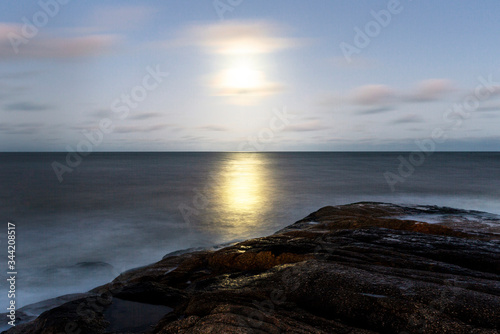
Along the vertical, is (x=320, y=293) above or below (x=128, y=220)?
above

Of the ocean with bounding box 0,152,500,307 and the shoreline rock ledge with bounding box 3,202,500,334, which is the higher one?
the shoreline rock ledge with bounding box 3,202,500,334

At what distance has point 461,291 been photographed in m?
5.35

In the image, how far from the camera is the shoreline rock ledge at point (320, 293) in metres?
4.88

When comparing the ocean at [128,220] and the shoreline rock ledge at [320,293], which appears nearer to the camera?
the shoreline rock ledge at [320,293]

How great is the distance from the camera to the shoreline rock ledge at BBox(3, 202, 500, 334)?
4883 mm

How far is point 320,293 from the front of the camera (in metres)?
5.74

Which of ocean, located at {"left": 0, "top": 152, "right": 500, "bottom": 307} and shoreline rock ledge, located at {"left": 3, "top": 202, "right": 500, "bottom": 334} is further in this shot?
ocean, located at {"left": 0, "top": 152, "right": 500, "bottom": 307}

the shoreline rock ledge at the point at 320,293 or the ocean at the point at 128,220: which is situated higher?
the shoreline rock ledge at the point at 320,293

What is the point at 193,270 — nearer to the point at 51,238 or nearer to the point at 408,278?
the point at 408,278

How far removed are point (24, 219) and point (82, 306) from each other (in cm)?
2256

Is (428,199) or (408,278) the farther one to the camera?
(428,199)

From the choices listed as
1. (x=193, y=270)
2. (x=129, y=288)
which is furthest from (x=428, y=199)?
(x=129, y=288)

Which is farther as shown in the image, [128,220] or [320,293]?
[128,220]

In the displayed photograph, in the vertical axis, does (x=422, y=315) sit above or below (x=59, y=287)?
above
